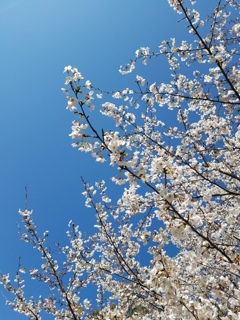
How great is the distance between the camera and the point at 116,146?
8.84ft

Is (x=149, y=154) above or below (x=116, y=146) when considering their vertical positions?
above

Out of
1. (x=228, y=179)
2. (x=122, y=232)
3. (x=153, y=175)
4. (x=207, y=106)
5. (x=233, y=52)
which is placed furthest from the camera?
(x=228, y=179)

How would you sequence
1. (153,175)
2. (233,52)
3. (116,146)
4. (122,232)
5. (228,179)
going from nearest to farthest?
(116,146)
(153,175)
(233,52)
(122,232)
(228,179)

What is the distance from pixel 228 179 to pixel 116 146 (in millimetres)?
7009

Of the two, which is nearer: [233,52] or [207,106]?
[233,52]

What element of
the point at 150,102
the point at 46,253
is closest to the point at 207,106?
the point at 150,102

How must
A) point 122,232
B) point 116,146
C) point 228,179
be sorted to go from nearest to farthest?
point 116,146 → point 122,232 → point 228,179

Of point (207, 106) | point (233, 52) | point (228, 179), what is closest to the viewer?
point (233, 52)

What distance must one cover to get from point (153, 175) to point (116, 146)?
64cm

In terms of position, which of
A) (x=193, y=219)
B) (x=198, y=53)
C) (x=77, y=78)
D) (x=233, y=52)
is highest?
(x=198, y=53)

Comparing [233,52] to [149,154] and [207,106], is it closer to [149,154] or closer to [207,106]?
[207,106]

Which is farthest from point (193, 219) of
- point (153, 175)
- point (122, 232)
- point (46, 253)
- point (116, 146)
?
point (122, 232)

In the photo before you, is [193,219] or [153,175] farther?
[153,175]

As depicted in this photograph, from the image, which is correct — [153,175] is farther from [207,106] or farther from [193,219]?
[207,106]
